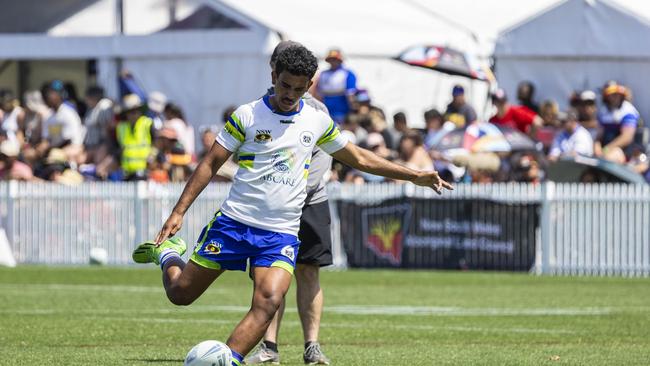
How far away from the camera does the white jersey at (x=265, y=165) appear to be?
9.01m

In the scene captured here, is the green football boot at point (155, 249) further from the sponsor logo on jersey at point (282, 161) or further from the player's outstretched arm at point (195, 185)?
the sponsor logo on jersey at point (282, 161)

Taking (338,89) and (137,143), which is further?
(137,143)

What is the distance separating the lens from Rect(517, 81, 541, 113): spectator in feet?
80.6

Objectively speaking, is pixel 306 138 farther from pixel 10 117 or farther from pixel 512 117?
pixel 10 117

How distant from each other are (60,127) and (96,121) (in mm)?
620

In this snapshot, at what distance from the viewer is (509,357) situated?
35.1 feet

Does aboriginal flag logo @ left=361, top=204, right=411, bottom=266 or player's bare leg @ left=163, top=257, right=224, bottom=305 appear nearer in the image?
player's bare leg @ left=163, top=257, right=224, bottom=305

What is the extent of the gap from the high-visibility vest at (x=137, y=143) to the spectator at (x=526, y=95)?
5949 millimetres

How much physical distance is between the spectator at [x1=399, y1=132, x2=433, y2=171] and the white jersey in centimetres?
1244

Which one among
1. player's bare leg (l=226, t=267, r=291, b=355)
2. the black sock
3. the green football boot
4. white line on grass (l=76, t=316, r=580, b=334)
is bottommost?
white line on grass (l=76, t=316, r=580, b=334)

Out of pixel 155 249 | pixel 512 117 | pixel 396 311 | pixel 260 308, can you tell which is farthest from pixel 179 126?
pixel 260 308

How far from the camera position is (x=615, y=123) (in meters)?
22.8

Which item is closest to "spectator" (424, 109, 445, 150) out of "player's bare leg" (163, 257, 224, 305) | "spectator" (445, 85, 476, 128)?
"spectator" (445, 85, 476, 128)

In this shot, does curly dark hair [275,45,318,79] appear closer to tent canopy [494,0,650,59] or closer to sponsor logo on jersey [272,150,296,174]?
sponsor logo on jersey [272,150,296,174]
